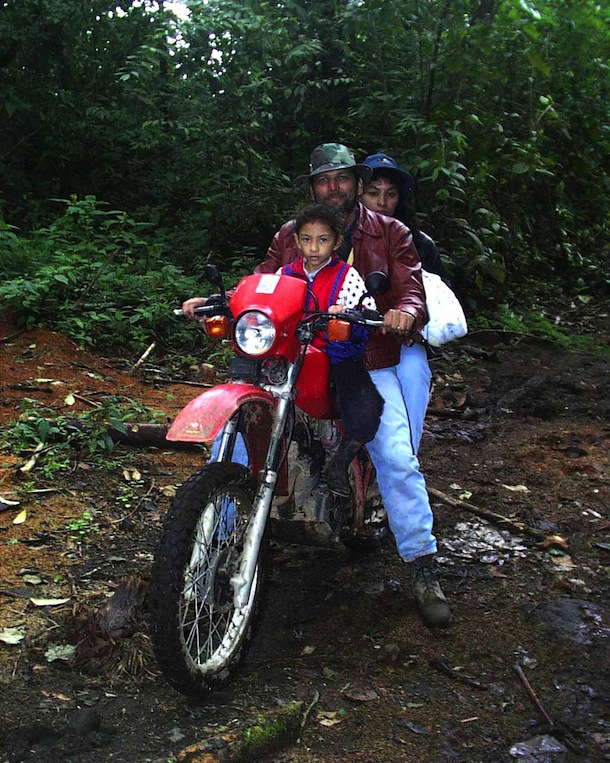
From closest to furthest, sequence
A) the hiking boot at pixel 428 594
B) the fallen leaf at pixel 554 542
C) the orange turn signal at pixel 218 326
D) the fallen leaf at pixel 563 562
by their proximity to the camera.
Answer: the orange turn signal at pixel 218 326 → the hiking boot at pixel 428 594 → the fallen leaf at pixel 563 562 → the fallen leaf at pixel 554 542

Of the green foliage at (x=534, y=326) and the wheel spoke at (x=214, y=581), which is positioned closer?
the wheel spoke at (x=214, y=581)

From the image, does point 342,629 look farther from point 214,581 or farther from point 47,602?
point 47,602

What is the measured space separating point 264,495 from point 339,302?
2.86 feet

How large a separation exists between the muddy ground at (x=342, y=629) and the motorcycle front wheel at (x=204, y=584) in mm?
155

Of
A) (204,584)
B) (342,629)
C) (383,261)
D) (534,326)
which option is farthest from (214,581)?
(534,326)

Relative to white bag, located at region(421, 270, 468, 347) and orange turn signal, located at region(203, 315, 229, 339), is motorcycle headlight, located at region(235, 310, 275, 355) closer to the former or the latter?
orange turn signal, located at region(203, 315, 229, 339)

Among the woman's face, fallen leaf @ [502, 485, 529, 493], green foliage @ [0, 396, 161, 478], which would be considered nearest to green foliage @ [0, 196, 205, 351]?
green foliage @ [0, 396, 161, 478]

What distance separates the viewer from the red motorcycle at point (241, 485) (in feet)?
9.22

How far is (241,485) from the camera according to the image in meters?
3.16

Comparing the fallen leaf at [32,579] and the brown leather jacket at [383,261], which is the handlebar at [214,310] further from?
the fallen leaf at [32,579]

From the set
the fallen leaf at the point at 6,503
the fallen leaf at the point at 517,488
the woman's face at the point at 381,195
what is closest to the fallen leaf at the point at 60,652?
the fallen leaf at the point at 6,503

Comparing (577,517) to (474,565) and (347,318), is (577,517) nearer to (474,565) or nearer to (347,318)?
(474,565)

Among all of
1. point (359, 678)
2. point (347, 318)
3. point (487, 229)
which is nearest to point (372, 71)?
point (487, 229)

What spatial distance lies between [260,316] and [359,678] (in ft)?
4.69
